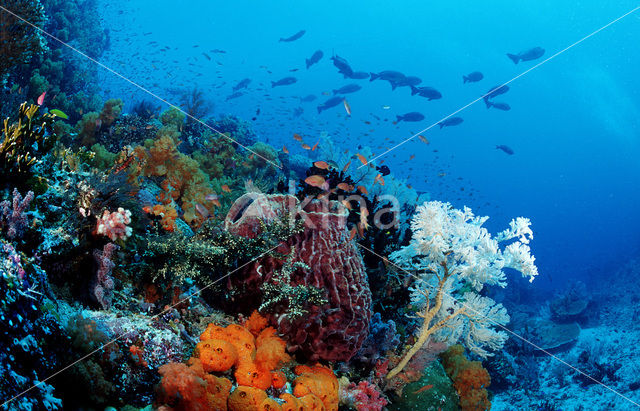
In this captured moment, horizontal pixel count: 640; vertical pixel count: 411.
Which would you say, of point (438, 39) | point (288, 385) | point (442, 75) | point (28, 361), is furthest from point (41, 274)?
point (438, 39)

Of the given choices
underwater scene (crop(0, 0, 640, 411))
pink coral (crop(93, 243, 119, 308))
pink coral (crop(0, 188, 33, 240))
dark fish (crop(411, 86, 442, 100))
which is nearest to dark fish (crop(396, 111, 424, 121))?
underwater scene (crop(0, 0, 640, 411))

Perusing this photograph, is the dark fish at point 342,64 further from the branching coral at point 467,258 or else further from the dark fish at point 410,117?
the branching coral at point 467,258

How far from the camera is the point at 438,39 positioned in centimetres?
11325

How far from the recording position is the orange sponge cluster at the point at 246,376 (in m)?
2.55

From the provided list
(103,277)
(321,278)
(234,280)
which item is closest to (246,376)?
(234,280)

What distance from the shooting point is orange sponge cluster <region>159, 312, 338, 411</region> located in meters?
2.55

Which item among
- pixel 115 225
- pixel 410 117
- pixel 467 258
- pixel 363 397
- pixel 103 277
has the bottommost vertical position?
pixel 363 397

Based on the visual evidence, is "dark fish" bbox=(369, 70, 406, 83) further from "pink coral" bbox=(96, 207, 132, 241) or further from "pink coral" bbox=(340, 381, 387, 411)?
"pink coral" bbox=(96, 207, 132, 241)

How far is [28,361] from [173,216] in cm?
285

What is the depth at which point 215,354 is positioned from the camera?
319cm

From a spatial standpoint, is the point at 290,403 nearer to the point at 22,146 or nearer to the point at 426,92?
the point at 22,146

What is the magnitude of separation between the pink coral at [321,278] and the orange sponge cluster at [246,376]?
282mm

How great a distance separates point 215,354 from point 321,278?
1.52 meters

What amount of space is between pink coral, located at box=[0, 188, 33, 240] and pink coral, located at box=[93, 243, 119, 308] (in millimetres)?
598
